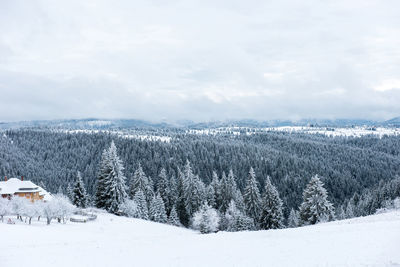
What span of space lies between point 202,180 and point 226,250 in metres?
106

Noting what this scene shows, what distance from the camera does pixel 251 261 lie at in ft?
60.8

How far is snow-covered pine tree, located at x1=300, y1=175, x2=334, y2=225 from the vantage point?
1763 inches

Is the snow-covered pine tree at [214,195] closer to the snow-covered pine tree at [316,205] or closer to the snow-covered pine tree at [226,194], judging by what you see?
the snow-covered pine tree at [226,194]

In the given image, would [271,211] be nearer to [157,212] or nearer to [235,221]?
[235,221]

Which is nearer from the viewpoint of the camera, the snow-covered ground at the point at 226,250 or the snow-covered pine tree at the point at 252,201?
the snow-covered ground at the point at 226,250

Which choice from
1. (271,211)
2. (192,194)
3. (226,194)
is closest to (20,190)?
(192,194)

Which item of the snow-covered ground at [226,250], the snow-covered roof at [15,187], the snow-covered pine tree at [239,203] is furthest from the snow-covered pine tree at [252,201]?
the snow-covered roof at [15,187]

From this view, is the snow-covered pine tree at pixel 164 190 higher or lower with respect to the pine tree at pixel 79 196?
lower

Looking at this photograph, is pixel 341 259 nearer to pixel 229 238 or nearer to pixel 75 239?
pixel 229 238

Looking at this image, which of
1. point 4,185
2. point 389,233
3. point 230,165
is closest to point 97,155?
point 230,165

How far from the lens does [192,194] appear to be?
69875mm

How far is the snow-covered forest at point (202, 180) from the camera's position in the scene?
54500 millimetres

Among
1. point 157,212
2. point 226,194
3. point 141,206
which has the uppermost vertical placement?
point 226,194

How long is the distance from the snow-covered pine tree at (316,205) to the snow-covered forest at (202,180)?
162mm
